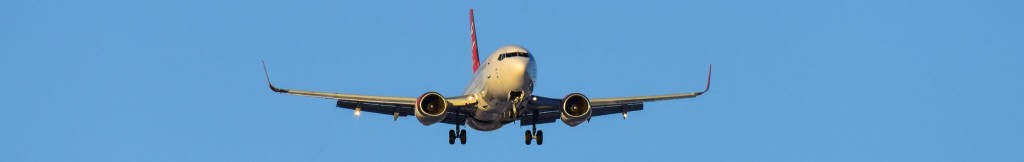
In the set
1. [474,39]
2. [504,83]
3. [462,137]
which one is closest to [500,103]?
[504,83]

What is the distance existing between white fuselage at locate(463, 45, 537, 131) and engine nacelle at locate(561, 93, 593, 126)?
4.86 ft

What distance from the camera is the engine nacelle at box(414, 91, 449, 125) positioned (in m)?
67.2

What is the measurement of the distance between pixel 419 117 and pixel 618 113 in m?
9.08

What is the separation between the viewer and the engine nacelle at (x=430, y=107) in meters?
67.2

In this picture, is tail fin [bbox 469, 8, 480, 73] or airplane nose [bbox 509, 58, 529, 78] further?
tail fin [bbox 469, 8, 480, 73]

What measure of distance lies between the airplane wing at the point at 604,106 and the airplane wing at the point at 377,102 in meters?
2.38

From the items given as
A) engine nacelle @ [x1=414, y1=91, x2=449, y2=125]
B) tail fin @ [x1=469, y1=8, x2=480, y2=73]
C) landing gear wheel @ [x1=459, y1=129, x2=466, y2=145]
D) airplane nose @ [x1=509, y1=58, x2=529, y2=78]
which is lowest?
airplane nose @ [x1=509, y1=58, x2=529, y2=78]

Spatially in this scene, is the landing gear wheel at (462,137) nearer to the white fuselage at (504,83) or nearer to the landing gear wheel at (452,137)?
the landing gear wheel at (452,137)

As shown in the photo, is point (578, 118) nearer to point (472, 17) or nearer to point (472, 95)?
point (472, 95)

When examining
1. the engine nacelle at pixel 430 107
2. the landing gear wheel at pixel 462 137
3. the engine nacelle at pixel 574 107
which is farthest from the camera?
the landing gear wheel at pixel 462 137

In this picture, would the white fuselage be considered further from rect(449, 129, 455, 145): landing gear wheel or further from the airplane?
rect(449, 129, 455, 145): landing gear wheel

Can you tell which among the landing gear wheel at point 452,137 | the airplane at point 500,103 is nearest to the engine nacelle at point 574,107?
the airplane at point 500,103

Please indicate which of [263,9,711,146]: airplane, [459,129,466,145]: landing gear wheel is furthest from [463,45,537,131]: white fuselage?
[459,129,466,145]: landing gear wheel

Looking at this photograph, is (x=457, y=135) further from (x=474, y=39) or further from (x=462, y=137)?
(x=474, y=39)
